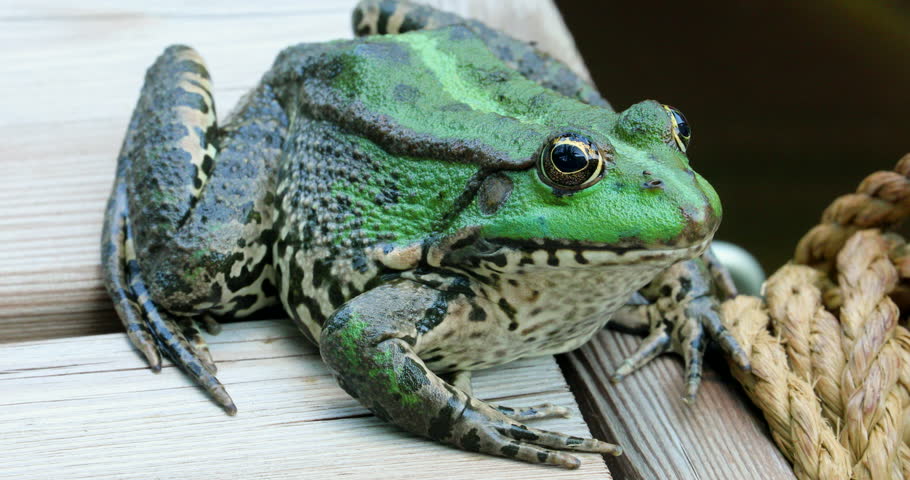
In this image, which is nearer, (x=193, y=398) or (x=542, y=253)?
(x=542, y=253)

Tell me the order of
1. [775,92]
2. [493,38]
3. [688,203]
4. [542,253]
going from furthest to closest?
1. [775,92]
2. [493,38]
3. [542,253]
4. [688,203]

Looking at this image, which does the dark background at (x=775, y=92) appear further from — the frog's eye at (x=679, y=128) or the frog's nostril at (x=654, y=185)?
the frog's nostril at (x=654, y=185)

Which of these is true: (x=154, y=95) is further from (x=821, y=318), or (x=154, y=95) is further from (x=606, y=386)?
(x=821, y=318)

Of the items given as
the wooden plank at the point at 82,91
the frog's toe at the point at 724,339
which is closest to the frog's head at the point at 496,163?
the frog's toe at the point at 724,339

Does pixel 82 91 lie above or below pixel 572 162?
below

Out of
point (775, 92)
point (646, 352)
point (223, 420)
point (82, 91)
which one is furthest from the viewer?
point (775, 92)

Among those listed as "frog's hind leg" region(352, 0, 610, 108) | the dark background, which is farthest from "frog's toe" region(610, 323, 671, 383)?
the dark background

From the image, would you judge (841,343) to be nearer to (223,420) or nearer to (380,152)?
(380,152)

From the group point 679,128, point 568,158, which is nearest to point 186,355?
point 568,158
